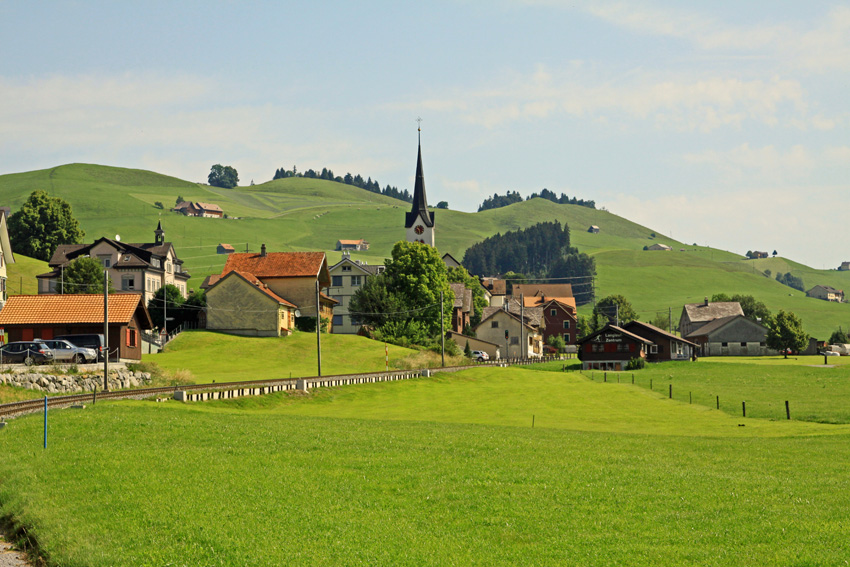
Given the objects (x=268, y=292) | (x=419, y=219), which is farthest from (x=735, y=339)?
(x=268, y=292)

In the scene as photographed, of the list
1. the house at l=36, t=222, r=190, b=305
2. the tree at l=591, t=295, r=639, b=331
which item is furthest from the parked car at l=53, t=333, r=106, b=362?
the tree at l=591, t=295, r=639, b=331

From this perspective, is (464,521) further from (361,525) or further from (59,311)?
(59,311)

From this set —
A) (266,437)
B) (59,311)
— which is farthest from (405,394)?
(266,437)

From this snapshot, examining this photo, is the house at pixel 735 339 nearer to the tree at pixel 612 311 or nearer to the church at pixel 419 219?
the tree at pixel 612 311

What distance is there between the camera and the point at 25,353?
53562mm

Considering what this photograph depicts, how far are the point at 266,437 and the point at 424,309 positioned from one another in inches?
3188

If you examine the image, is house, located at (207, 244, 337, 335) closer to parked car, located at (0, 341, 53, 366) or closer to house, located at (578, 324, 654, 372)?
house, located at (578, 324, 654, 372)

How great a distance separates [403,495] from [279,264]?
93.0m

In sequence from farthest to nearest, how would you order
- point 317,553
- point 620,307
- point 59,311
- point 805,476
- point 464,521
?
1. point 620,307
2. point 59,311
3. point 805,476
4. point 464,521
5. point 317,553

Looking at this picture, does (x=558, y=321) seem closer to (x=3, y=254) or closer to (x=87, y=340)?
(x=3, y=254)

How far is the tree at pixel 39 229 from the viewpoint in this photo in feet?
489

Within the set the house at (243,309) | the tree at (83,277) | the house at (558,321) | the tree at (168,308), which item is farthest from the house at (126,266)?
the house at (558,321)

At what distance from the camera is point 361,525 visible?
14.8 meters

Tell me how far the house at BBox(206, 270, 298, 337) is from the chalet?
35.4 metres
